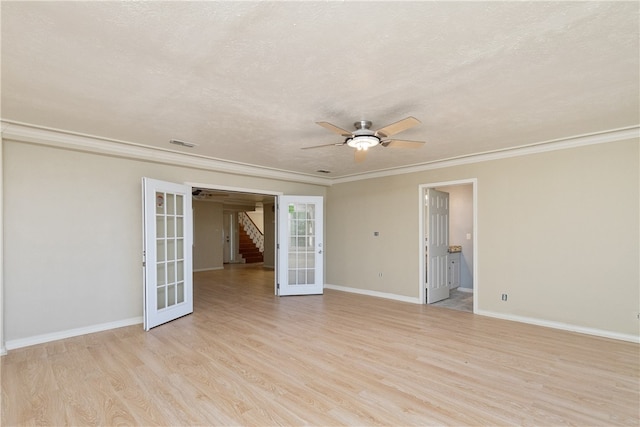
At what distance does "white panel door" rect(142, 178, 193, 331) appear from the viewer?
4344 mm

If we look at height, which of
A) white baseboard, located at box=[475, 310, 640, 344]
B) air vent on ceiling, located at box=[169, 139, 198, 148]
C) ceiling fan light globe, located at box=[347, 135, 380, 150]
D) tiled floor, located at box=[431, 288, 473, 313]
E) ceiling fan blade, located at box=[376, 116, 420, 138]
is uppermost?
air vent on ceiling, located at box=[169, 139, 198, 148]

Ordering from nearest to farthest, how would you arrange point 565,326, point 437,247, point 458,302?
point 565,326 < point 458,302 < point 437,247

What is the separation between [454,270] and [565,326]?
2.73 m

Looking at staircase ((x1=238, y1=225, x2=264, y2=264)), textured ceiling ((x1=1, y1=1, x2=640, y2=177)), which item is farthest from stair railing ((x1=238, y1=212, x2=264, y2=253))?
textured ceiling ((x1=1, y1=1, x2=640, y2=177))

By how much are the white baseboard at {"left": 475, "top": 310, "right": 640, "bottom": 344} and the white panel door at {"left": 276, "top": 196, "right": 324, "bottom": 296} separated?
3173mm

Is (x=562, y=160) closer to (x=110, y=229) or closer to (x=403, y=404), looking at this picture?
(x=403, y=404)

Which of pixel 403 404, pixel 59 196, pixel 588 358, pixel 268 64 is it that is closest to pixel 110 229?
pixel 59 196

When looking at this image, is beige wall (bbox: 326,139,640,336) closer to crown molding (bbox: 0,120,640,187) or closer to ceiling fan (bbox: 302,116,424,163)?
crown molding (bbox: 0,120,640,187)

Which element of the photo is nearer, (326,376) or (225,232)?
(326,376)

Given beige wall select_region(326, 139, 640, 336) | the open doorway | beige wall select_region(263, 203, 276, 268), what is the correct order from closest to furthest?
beige wall select_region(326, 139, 640, 336), the open doorway, beige wall select_region(263, 203, 276, 268)

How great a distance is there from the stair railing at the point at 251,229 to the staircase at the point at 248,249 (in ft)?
0.75

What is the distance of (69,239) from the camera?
13.3 feet

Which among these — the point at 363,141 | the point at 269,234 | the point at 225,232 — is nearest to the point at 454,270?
the point at 363,141

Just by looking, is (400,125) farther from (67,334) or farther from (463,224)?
(463,224)
